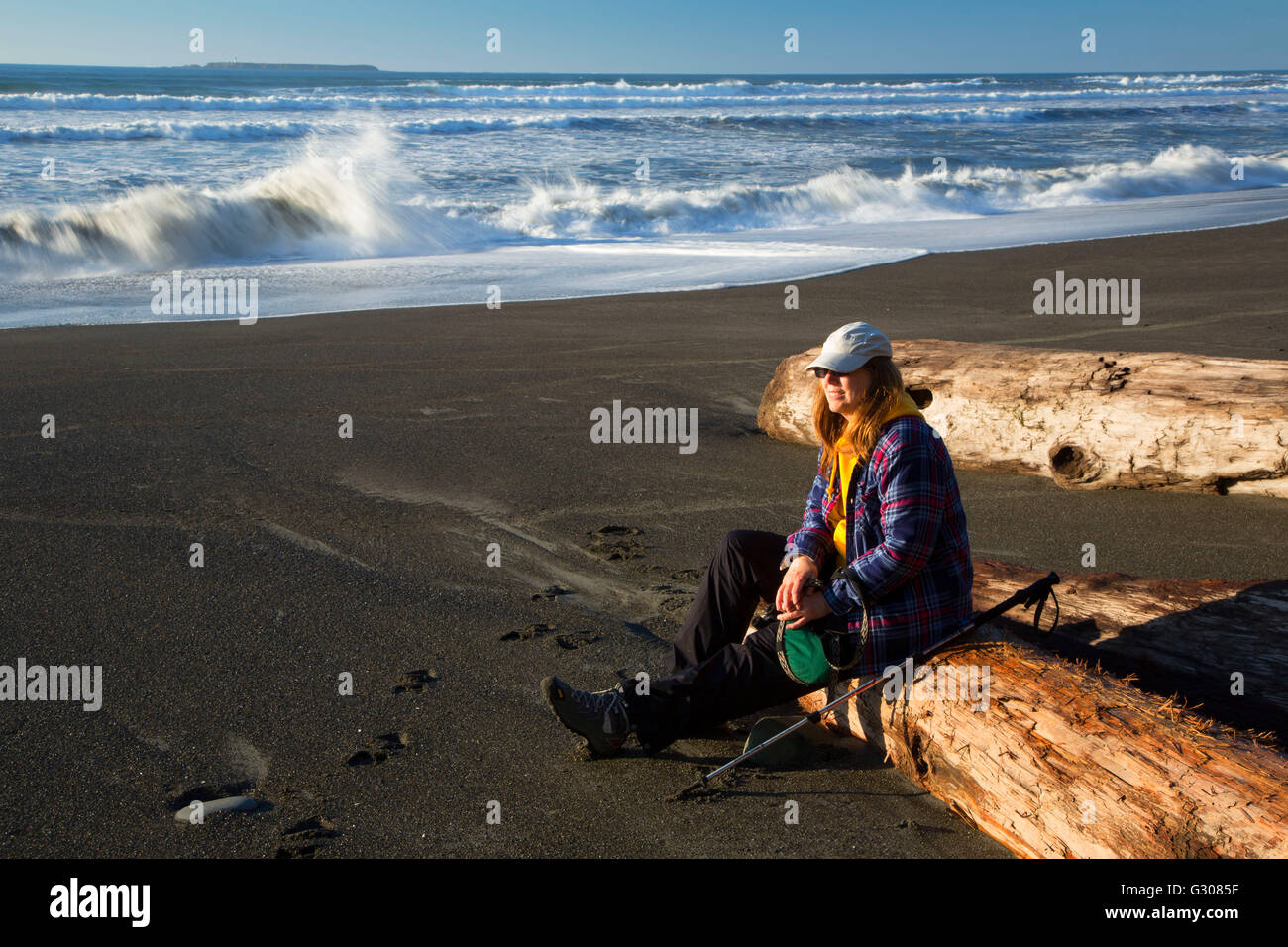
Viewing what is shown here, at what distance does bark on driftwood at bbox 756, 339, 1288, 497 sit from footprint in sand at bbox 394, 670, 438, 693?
362 cm

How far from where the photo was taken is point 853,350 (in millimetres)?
3428

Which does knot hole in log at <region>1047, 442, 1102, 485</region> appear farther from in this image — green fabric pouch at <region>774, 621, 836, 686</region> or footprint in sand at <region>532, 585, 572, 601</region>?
green fabric pouch at <region>774, 621, 836, 686</region>

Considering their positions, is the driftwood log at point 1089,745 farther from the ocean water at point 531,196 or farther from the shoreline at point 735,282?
the ocean water at point 531,196

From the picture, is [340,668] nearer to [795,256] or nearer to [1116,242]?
[795,256]

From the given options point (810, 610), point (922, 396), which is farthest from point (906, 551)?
point (922, 396)

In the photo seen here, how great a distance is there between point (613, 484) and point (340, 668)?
8.43 feet

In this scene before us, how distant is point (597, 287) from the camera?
43.1ft

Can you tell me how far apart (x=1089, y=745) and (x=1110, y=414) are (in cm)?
342

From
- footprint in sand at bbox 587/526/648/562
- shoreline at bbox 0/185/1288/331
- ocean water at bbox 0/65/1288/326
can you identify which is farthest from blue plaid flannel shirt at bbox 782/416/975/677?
ocean water at bbox 0/65/1288/326

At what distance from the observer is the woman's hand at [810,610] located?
3375 mm

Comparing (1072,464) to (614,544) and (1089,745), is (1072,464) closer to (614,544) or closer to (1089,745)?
(614,544)

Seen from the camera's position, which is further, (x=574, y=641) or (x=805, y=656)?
(x=574, y=641)

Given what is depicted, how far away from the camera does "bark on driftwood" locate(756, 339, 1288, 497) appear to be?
555cm
